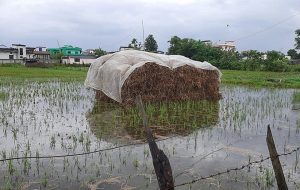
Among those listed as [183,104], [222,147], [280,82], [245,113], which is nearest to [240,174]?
[222,147]

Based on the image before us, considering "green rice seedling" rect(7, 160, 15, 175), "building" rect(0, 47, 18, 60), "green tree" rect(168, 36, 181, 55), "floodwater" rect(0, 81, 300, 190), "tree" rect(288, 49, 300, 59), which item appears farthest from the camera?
"tree" rect(288, 49, 300, 59)

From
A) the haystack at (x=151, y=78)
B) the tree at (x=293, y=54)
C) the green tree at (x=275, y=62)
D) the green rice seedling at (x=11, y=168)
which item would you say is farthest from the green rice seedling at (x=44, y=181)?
the tree at (x=293, y=54)

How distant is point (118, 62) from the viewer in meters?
13.1

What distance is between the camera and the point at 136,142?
287 inches

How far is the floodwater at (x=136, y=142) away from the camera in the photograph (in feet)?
17.0

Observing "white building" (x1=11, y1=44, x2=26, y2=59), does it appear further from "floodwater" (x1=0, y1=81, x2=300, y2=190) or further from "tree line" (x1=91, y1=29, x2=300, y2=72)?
"floodwater" (x1=0, y1=81, x2=300, y2=190)

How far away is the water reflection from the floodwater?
0.02 metres

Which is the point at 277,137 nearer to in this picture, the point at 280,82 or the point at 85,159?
the point at 85,159

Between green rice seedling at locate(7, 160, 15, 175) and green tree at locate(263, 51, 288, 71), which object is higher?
green tree at locate(263, 51, 288, 71)

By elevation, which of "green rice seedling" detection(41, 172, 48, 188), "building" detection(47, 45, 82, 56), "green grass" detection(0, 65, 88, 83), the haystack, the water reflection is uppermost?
"building" detection(47, 45, 82, 56)

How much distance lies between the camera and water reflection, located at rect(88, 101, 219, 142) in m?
8.14

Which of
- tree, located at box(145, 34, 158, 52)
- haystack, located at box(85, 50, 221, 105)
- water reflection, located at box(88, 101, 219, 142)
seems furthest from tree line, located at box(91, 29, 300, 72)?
water reflection, located at box(88, 101, 219, 142)

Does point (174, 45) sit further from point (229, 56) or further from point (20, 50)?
point (20, 50)

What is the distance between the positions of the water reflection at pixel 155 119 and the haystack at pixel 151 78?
0.61 m
